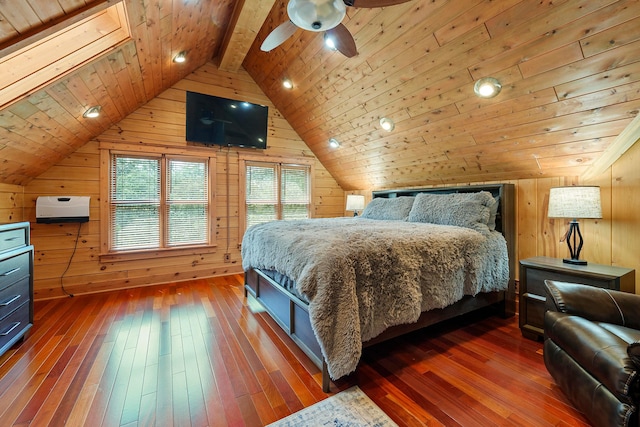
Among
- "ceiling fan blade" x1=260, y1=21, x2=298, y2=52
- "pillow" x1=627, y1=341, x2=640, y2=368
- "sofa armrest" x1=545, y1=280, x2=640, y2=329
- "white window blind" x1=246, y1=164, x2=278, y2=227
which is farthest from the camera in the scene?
"white window blind" x1=246, y1=164, x2=278, y2=227

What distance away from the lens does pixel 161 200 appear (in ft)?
12.7

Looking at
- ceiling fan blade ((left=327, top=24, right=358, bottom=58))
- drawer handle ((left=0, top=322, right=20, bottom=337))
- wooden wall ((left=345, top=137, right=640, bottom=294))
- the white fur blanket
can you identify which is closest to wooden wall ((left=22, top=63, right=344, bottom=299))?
drawer handle ((left=0, top=322, right=20, bottom=337))

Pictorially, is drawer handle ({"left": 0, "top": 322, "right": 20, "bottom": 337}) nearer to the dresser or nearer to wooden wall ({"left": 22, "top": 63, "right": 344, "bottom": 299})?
the dresser

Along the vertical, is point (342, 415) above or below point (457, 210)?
below

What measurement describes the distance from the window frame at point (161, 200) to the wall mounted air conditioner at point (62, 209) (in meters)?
0.22

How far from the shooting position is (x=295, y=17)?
167 centimetres

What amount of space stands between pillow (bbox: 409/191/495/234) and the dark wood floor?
0.97m

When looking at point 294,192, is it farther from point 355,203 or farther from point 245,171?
point 355,203

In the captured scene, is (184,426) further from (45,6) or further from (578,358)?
(45,6)

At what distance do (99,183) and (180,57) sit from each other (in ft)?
6.30

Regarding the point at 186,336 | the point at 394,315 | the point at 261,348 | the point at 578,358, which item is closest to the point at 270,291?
the point at 261,348

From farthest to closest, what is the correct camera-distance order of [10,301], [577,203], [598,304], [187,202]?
[187,202], [577,203], [10,301], [598,304]

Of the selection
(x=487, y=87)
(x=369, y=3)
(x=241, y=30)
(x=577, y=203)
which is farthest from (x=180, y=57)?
(x=577, y=203)

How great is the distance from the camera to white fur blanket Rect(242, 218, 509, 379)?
5.12 ft
